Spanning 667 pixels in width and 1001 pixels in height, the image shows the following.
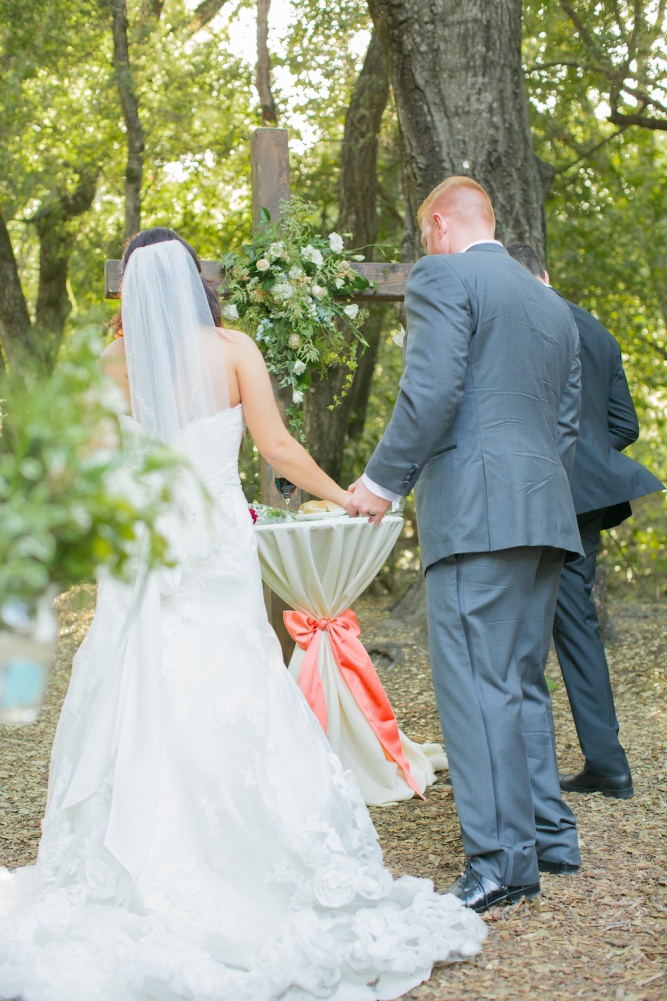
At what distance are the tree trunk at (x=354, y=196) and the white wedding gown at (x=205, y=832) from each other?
6062 mm

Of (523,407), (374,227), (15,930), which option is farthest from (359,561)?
(374,227)

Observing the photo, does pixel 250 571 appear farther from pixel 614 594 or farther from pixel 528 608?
pixel 614 594

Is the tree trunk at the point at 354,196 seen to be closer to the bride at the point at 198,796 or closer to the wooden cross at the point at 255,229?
the wooden cross at the point at 255,229

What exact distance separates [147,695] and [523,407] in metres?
1.37

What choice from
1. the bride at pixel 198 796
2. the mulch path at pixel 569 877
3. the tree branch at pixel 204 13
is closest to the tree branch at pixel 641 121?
the mulch path at pixel 569 877

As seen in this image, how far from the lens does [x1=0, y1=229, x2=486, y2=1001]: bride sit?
241 cm

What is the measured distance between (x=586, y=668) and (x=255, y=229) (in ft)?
7.88

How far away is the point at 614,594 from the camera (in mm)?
9750

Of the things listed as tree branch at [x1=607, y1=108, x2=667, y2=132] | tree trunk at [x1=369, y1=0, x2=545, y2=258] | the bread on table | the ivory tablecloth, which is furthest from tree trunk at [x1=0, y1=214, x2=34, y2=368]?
the ivory tablecloth

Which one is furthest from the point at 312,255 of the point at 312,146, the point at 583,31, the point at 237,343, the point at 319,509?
the point at 312,146

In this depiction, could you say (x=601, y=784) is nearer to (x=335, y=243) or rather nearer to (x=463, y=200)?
(x=463, y=200)

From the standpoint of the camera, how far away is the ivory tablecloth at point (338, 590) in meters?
3.87

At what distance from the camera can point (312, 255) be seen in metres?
4.32

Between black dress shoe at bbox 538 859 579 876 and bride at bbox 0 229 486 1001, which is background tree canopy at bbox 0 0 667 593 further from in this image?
black dress shoe at bbox 538 859 579 876
